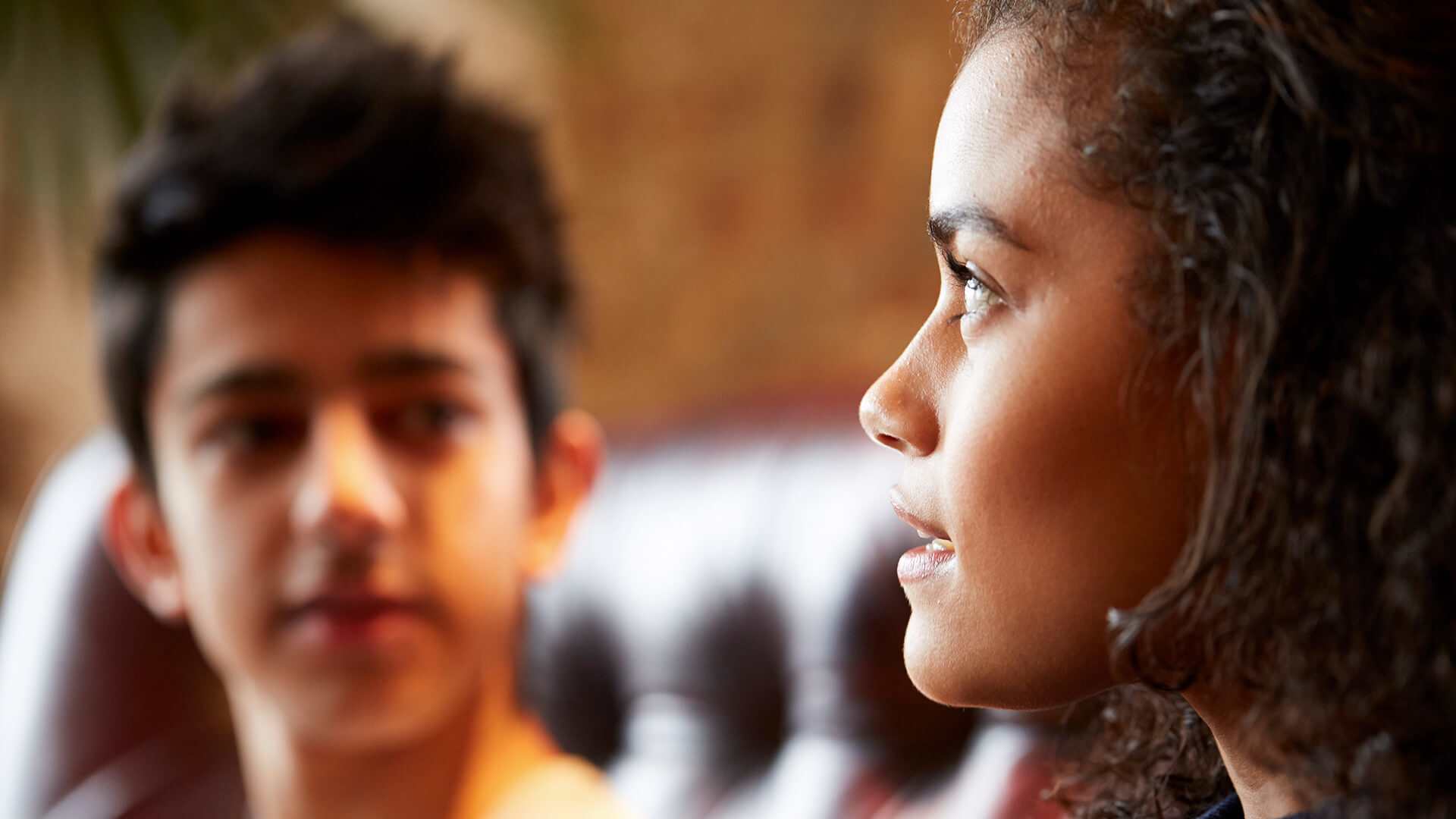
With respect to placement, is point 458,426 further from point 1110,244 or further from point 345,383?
point 1110,244

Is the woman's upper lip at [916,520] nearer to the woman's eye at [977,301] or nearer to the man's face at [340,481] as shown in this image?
the woman's eye at [977,301]

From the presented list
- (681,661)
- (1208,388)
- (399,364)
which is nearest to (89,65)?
(399,364)

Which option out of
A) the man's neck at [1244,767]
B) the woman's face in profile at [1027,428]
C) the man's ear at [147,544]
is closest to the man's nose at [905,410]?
the woman's face in profile at [1027,428]

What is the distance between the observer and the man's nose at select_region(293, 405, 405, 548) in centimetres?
106

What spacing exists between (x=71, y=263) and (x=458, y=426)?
748 millimetres

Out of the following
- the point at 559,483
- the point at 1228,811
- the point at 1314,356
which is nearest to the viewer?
the point at 1314,356

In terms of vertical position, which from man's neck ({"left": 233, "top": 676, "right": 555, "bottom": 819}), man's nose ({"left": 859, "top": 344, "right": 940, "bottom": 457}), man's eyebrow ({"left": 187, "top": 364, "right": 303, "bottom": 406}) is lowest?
man's neck ({"left": 233, "top": 676, "right": 555, "bottom": 819})

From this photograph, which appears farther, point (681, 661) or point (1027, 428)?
point (681, 661)

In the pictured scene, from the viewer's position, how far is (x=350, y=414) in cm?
109

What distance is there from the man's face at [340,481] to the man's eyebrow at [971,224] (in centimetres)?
58

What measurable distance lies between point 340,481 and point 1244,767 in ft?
2.21

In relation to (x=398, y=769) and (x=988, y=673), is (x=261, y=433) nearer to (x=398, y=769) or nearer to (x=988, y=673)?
(x=398, y=769)

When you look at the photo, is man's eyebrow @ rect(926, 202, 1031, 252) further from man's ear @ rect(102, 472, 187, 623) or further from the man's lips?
man's ear @ rect(102, 472, 187, 623)

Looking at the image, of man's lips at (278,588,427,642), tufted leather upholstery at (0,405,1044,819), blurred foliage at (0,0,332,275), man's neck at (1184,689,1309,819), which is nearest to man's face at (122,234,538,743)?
man's lips at (278,588,427,642)
